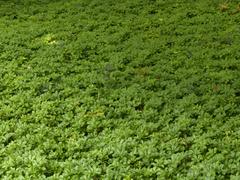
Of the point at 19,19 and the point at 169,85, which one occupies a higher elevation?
the point at 19,19

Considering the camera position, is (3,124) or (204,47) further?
(204,47)

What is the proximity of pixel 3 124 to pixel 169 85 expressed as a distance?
8.67 feet

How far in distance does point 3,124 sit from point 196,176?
2.80 m

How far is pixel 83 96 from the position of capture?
6.95 metres

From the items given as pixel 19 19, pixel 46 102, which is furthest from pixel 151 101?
pixel 19 19

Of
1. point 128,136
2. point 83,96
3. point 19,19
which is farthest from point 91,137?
point 19,19

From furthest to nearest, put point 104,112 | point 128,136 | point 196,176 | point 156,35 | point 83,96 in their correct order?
point 156,35 < point 83,96 < point 104,112 < point 128,136 < point 196,176

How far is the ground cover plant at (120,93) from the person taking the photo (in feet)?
17.8

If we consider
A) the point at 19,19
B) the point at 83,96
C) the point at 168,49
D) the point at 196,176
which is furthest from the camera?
the point at 19,19

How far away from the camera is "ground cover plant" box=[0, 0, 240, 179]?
17.8 feet

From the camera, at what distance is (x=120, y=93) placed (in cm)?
698

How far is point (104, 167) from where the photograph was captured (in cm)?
531

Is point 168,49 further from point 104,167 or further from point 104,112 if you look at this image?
point 104,167

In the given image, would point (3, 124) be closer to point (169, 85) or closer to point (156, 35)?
point (169, 85)
